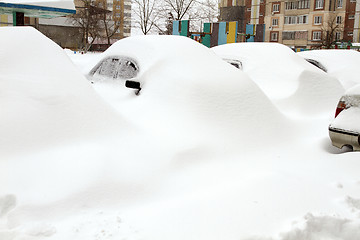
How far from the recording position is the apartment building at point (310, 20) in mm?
39406

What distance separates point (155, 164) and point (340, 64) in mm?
7017

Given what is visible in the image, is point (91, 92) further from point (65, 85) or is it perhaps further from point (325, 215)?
point (325, 215)

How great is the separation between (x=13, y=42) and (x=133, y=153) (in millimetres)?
1740

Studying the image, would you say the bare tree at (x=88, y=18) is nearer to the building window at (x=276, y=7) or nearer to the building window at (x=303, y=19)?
the building window at (x=276, y=7)

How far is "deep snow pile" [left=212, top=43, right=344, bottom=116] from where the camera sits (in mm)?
6488

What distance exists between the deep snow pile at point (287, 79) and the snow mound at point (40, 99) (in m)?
3.88

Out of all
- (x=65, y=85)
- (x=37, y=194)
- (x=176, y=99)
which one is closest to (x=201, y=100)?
(x=176, y=99)

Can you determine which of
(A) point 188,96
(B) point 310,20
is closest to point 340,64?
(A) point 188,96

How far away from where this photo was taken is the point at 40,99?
3.23 m

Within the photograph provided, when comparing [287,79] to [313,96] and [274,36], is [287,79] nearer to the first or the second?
[313,96]

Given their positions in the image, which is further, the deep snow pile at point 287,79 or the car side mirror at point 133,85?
the deep snow pile at point 287,79

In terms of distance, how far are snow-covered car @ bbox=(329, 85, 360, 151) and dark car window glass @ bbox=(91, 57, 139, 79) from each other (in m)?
2.81

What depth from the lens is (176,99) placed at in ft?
14.5

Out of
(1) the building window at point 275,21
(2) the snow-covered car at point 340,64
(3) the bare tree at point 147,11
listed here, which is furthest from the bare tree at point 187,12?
(2) the snow-covered car at point 340,64
